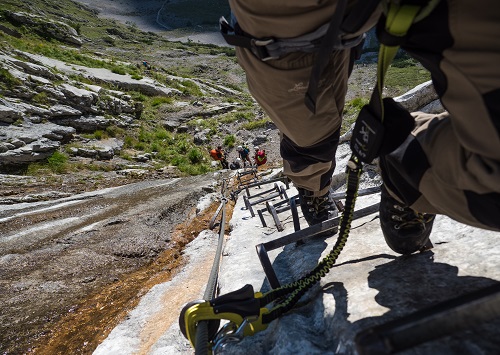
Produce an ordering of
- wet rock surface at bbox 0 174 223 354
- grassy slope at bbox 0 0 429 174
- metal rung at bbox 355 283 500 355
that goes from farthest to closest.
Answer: grassy slope at bbox 0 0 429 174, wet rock surface at bbox 0 174 223 354, metal rung at bbox 355 283 500 355

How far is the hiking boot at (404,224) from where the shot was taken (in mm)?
1164

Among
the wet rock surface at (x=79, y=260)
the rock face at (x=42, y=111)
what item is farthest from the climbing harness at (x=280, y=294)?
the rock face at (x=42, y=111)

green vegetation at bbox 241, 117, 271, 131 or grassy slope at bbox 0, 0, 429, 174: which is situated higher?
grassy slope at bbox 0, 0, 429, 174

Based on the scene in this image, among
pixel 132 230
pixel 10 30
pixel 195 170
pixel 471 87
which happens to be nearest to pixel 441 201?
pixel 471 87

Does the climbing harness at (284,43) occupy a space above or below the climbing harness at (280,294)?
above

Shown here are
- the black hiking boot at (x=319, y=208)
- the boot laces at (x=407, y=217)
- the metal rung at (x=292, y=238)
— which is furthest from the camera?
the black hiking boot at (x=319, y=208)

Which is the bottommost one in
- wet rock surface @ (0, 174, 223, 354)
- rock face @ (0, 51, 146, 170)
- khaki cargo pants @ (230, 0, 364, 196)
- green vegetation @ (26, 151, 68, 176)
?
wet rock surface @ (0, 174, 223, 354)

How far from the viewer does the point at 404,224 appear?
1.18 meters

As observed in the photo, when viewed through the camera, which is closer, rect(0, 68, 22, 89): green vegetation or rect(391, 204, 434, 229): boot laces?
rect(391, 204, 434, 229): boot laces

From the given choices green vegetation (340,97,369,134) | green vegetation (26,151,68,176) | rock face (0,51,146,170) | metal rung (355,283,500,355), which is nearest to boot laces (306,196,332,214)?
metal rung (355,283,500,355)

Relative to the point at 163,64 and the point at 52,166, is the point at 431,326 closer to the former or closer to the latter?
the point at 52,166

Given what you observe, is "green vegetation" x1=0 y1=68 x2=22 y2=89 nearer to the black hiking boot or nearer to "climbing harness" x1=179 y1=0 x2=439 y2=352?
the black hiking boot

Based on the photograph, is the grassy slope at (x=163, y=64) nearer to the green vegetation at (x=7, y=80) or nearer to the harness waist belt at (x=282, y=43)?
the green vegetation at (x=7, y=80)

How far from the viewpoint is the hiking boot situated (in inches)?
45.8
